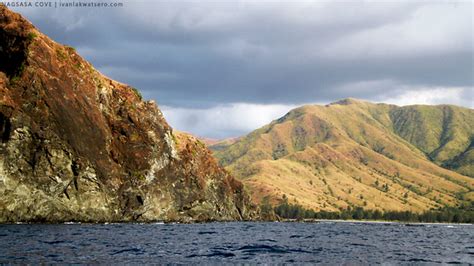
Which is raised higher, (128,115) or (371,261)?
(128,115)

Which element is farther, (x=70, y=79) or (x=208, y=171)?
(x=208, y=171)

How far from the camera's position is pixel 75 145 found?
11344 cm

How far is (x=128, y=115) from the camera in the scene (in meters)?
138

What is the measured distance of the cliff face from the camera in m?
102

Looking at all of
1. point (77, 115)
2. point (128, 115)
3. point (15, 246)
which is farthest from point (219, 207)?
point (15, 246)

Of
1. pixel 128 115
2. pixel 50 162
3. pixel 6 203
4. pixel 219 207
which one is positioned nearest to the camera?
pixel 6 203

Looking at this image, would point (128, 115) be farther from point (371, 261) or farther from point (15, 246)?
point (371, 261)

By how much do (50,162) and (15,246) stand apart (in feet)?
215

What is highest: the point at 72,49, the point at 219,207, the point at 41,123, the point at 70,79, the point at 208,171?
the point at 72,49

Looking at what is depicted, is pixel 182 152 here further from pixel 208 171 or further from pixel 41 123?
pixel 41 123

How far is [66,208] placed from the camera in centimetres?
10794

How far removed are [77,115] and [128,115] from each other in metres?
22.1

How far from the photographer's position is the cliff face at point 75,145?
10238 cm

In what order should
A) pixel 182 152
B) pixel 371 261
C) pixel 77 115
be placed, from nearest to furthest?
pixel 371 261 < pixel 77 115 < pixel 182 152
